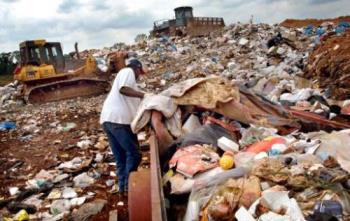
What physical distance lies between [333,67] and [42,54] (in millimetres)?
10826

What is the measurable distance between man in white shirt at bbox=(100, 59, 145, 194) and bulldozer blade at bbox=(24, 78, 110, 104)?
10128 mm

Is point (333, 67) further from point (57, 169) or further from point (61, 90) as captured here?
point (61, 90)

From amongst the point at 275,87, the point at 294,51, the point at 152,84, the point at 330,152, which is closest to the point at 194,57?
the point at 152,84

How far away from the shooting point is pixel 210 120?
4441 millimetres

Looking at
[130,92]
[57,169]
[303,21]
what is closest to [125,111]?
[130,92]

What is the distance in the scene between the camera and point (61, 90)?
14.5 metres

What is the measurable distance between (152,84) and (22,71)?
171 inches

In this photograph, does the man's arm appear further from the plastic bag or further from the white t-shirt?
the plastic bag

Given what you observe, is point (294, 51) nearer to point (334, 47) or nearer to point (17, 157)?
point (334, 47)

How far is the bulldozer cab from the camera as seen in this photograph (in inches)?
613

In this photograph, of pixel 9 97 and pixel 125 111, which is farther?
pixel 9 97

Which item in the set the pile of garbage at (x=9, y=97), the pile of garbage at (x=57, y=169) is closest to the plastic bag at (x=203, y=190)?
the pile of garbage at (x=57, y=169)

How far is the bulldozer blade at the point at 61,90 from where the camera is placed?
47.1ft

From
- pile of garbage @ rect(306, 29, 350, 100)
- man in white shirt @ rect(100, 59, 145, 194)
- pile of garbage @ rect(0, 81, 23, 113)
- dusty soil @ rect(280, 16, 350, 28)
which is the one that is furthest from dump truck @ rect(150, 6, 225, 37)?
man in white shirt @ rect(100, 59, 145, 194)
